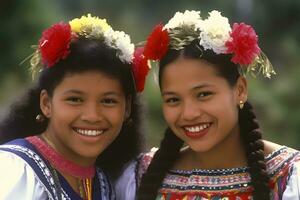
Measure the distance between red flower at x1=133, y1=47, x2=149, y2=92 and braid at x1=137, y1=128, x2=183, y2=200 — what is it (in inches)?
10.5

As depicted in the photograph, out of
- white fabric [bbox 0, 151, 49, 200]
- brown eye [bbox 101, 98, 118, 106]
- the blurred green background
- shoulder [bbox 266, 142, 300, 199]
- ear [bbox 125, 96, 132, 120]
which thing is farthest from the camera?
the blurred green background

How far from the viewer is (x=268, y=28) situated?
21656mm

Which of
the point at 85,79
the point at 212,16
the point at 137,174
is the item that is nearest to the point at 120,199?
the point at 137,174

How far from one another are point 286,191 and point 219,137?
0.38 meters

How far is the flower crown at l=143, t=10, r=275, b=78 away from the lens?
3.27 meters

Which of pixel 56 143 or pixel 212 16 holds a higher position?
pixel 212 16

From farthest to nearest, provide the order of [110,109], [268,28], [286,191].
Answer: [268,28]
[110,109]
[286,191]

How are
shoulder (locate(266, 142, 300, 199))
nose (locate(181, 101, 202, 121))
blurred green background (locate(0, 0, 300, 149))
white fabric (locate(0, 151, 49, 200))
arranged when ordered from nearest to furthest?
1. white fabric (locate(0, 151, 49, 200))
2. shoulder (locate(266, 142, 300, 199))
3. nose (locate(181, 101, 202, 121))
4. blurred green background (locate(0, 0, 300, 149))

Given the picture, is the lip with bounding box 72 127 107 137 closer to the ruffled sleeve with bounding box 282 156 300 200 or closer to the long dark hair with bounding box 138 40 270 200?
the long dark hair with bounding box 138 40 270 200

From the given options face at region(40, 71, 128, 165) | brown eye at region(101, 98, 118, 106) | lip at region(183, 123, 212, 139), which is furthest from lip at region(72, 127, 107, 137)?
lip at region(183, 123, 212, 139)

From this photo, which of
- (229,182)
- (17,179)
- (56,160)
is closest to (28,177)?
(17,179)

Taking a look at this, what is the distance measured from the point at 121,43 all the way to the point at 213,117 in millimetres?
540

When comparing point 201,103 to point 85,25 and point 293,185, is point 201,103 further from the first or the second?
point 85,25

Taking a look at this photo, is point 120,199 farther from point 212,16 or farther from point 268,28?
point 268,28
